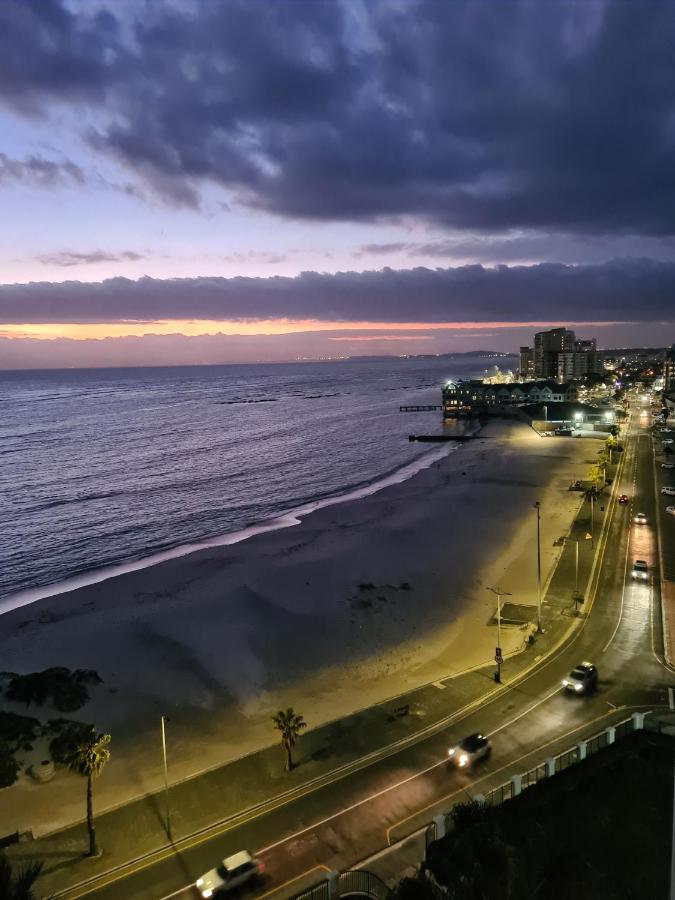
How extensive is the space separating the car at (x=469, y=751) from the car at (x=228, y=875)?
8.60m

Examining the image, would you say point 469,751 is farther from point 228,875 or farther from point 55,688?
point 55,688

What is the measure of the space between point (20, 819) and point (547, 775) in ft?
65.1

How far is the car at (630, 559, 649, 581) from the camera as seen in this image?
39.6m

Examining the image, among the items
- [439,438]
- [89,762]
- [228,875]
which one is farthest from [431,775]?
[439,438]

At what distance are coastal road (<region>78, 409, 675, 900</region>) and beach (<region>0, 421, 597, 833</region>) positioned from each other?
15.1 feet

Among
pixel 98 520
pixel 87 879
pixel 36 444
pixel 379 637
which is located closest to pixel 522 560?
pixel 379 637

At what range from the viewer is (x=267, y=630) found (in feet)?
121

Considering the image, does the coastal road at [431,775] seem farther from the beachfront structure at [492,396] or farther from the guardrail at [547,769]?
the beachfront structure at [492,396]

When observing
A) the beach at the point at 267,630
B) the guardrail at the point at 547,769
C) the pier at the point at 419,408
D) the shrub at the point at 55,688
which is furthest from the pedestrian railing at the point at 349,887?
the pier at the point at 419,408

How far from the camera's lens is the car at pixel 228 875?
1680cm

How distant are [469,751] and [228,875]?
32.7ft

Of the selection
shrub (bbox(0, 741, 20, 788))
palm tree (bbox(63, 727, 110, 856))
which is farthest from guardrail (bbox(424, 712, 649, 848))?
shrub (bbox(0, 741, 20, 788))

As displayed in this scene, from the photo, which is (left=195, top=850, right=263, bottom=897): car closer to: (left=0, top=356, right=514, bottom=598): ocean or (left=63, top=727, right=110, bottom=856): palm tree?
(left=63, top=727, right=110, bottom=856): palm tree

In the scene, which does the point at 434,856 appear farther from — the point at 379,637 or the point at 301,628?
the point at 301,628
